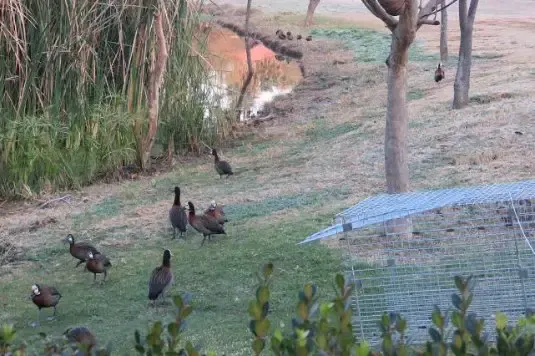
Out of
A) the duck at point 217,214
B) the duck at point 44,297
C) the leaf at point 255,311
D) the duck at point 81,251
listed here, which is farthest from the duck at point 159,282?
the leaf at point 255,311

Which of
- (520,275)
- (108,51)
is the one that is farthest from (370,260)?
(108,51)

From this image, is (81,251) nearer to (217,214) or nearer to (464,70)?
(217,214)

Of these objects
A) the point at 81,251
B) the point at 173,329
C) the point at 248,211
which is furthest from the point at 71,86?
the point at 173,329

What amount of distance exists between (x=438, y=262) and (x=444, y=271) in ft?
0.86

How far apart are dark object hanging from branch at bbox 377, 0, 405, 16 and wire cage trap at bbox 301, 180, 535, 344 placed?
1461mm

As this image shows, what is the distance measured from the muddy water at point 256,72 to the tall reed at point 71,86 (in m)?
3.17

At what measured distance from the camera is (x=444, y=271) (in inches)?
255

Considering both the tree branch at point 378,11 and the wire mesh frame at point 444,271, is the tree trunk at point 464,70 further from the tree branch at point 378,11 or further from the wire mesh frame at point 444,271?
the tree branch at point 378,11

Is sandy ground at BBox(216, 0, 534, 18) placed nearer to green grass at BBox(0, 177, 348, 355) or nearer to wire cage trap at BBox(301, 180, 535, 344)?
green grass at BBox(0, 177, 348, 355)

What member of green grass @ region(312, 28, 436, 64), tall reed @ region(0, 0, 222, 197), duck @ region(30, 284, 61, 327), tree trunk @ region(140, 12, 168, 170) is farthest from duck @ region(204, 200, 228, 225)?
green grass @ region(312, 28, 436, 64)

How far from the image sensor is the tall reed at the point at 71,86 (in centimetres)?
1284

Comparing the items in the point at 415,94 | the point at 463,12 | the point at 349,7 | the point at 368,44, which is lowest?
the point at 349,7

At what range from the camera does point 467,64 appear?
14750 mm

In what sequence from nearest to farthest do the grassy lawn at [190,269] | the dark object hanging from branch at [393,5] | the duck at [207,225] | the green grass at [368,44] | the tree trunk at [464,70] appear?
the dark object hanging from branch at [393,5], the grassy lawn at [190,269], the duck at [207,225], the tree trunk at [464,70], the green grass at [368,44]
